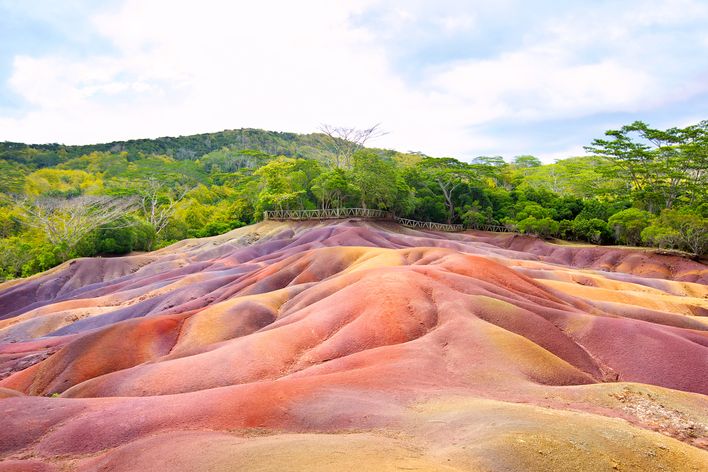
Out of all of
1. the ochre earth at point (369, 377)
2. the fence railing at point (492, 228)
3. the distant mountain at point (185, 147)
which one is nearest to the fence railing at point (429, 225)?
the fence railing at point (492, 228)

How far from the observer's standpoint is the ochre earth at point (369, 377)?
28.1 ft

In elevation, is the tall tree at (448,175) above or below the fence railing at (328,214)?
above

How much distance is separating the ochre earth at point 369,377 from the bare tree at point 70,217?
25.6 m

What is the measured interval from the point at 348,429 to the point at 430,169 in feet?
236

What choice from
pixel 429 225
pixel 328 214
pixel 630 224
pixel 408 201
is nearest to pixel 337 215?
pixel 328 214

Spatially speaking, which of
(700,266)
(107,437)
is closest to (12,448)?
(107,437)

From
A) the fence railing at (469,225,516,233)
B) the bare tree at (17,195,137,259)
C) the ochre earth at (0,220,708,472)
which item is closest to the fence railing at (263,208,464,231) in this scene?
the fence railing at (469,225,516,233)

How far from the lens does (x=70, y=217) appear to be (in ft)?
211

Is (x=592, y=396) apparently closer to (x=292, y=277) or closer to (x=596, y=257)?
(x=292, y=277)

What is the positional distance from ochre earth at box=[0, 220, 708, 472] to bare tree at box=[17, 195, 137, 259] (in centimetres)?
2556

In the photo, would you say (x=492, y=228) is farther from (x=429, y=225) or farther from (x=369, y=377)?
(x=369, y=377)

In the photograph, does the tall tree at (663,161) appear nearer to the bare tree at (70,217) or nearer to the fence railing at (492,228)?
the fence railing at (492,228)

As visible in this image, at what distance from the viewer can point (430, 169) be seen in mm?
78688

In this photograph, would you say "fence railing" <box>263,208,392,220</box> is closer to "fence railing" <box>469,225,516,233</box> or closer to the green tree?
"fence railing" <box>469,225,516,233</box>
